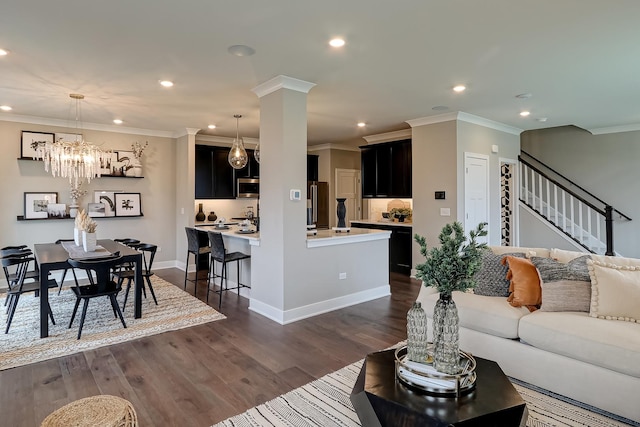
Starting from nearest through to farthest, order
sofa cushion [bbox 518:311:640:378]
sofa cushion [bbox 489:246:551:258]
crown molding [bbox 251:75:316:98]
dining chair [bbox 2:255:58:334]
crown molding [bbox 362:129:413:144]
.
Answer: sofa cushion [bbox 518:311:640:378], sofa cushion [bbox 489:246:551:258], dining chair [bbox 2:255:58:334], crown molding [bbox 251:75:316:98], crown molding [bbox 362:129:413:144]

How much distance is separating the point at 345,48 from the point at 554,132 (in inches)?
248

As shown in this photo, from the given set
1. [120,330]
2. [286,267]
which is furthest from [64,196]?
[286,267]

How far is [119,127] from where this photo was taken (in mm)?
6691

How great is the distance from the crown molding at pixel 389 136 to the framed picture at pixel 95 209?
5.32 m

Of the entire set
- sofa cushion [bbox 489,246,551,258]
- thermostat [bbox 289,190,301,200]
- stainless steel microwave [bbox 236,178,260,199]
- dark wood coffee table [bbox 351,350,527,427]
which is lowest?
dark wood coffee table [bbox 351,350,527,427]

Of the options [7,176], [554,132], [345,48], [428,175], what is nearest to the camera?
[345,48]

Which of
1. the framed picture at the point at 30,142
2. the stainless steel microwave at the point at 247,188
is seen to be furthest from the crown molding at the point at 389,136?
the framed picture at the point at 30,142

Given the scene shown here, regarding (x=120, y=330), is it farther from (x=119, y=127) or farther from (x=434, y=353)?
(x=119, y=127)

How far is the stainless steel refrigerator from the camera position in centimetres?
898

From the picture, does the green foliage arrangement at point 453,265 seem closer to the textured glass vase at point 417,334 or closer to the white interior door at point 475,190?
the textured glass vase at point 417,334

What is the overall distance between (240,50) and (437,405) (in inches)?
122

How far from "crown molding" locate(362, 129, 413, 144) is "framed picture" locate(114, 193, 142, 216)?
4800 millimetres

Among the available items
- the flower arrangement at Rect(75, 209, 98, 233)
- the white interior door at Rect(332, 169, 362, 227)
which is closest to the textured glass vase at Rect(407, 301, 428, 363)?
the flower arrangement at Rect(75, 209, 98, 233)

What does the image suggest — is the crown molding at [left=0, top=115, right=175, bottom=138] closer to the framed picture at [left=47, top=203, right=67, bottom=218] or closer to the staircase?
the framed picture at [left=47, top=203, right=67, bottom=218]
